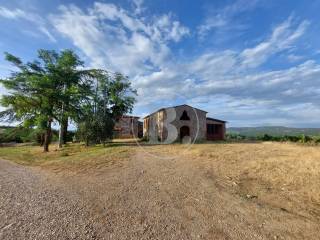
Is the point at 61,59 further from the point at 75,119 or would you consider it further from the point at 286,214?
the point at 286,214

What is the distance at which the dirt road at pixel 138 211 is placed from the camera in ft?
17.0

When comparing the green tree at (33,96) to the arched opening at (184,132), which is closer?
the green tree at (33,96)

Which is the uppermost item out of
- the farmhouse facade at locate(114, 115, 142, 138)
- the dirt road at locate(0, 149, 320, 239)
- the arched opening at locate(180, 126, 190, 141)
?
the farmhouse facade at locate(114, 115, 142, 138)

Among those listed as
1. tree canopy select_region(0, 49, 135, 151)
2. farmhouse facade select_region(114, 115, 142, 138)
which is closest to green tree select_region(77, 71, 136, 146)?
tree canopy select_region(0, 49, 135, 151)

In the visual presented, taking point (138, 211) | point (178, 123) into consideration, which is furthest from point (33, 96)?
point (138, 211)

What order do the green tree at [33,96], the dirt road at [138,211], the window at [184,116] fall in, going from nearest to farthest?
the dirt road at [138,211] → the green tree at [33,96] → the window at [184,116]

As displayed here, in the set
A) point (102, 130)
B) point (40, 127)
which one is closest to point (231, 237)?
point (102, 130)

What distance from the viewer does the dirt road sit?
5.18m

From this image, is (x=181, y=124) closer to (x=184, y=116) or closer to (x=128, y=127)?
(x=184, y=116)

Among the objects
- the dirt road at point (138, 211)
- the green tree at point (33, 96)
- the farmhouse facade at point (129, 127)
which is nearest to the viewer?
the dirt road at point (138, 211)

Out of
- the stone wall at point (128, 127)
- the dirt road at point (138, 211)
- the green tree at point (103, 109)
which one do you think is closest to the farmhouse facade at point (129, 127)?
the stone wall at point (128, 127)

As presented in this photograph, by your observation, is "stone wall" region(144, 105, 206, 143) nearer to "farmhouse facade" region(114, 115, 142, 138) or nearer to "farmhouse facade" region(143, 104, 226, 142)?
"farmhouse facade" region(143, 104, 226, 142)

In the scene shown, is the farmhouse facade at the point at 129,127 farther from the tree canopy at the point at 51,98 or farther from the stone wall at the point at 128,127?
the tree canopy at the point at 51,98

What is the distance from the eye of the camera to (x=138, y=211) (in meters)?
6.41
